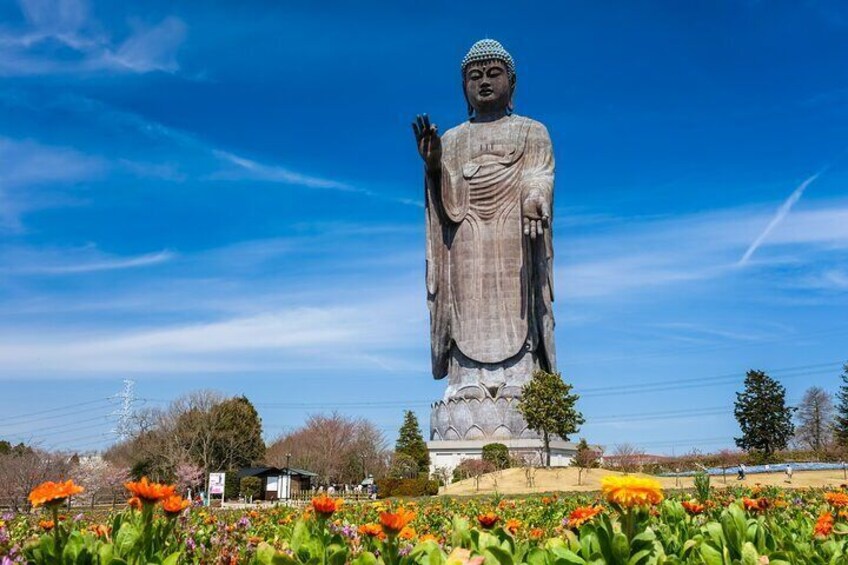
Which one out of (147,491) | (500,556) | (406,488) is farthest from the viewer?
(406,488)

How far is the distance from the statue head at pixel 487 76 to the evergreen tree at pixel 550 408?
13.9m

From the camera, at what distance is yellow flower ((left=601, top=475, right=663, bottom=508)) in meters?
2.38

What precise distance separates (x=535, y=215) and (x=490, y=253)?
13.9 ft

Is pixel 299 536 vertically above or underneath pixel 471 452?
above

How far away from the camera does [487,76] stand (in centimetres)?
3544

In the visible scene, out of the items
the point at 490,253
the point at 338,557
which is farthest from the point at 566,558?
the point at 490,253

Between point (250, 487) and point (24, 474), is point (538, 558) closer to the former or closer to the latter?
point (250, 487)

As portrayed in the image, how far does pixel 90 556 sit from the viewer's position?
2479 mm

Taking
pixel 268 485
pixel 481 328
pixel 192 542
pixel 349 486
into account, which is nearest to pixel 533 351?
pixel 481 328

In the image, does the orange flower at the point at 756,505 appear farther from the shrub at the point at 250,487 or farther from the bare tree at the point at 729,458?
the bare tree at the point at 729,458

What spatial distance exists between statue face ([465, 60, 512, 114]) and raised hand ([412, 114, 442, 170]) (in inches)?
214

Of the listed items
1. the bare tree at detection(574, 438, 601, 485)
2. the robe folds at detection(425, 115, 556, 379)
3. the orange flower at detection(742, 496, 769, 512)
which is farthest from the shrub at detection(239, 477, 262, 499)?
the orange flower at detection(742, 496, 769, 512)

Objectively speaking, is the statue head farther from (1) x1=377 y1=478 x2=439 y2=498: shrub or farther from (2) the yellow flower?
(2) the yellow flower

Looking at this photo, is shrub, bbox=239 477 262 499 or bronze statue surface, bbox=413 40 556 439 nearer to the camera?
shrub, bbox=239 477 262 499
